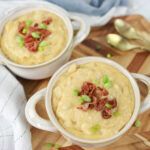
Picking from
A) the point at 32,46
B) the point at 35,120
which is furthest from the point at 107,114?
the point at 32,46

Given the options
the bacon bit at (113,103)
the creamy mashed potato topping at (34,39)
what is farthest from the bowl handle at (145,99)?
the creamy mashed potato topping at (34,39)

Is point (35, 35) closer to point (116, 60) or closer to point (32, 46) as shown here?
point (32, 46)

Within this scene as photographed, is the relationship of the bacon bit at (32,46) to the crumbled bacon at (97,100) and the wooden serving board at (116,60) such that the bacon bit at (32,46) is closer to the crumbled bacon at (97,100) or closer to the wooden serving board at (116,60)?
the wooden serving board at (116,60)

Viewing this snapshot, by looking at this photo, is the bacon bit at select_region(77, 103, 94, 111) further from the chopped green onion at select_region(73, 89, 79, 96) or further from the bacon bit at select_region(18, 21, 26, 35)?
the bacon bit at select_region(18, 21, 26, 35)

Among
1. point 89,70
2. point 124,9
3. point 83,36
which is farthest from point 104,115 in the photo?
point 124,9

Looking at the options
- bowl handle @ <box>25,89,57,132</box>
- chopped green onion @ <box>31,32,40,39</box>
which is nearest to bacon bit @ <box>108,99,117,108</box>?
bowl handle @ <box>25,89,57,132</box>

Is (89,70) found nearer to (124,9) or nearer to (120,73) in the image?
(120,73)
